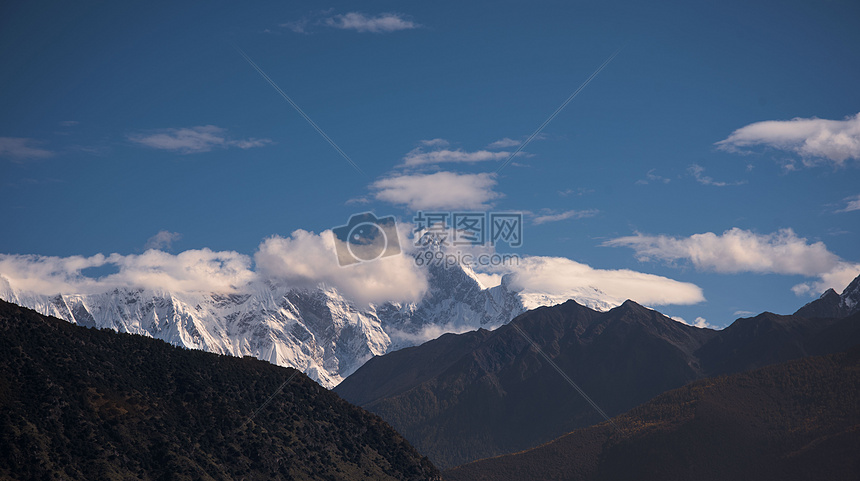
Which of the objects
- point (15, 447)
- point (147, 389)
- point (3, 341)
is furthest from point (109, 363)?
point (15, 447)

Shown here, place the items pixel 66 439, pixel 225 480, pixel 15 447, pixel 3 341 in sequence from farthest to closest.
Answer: pixel 225 480, pixel 3 341, pixel 66 439, pixel 15 447

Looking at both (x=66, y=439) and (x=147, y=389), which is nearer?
(x=66, y=439)

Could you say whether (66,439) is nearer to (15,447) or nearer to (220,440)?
(15,447)

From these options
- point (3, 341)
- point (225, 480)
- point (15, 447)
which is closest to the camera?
point (15, 447)

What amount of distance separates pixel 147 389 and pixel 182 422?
11275 millimetres

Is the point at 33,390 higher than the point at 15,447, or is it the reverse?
the point at 33,390

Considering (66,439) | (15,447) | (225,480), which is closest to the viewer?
(15,447)

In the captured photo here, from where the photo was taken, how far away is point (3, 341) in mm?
175750

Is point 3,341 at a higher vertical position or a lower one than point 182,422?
higher

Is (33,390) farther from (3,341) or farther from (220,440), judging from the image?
(220,440)

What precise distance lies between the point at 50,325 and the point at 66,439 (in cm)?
3946

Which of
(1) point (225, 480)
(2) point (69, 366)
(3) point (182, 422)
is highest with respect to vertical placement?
(2) point (69, 366)

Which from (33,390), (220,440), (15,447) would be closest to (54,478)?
(15,447)

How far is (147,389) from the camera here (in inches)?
7785
